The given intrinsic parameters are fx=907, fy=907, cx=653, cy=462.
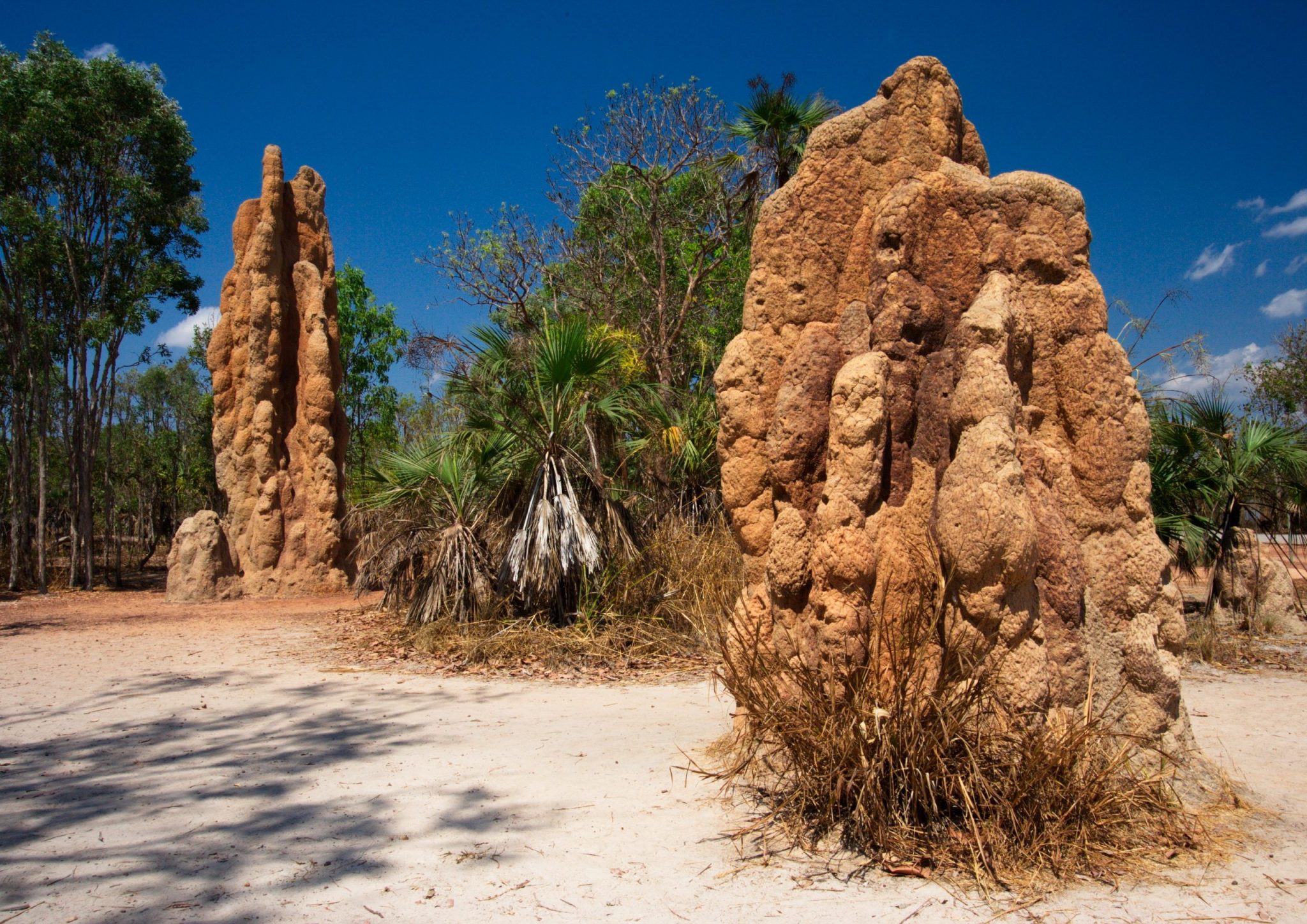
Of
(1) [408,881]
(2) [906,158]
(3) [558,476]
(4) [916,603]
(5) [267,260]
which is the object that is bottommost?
(1) [408,881]

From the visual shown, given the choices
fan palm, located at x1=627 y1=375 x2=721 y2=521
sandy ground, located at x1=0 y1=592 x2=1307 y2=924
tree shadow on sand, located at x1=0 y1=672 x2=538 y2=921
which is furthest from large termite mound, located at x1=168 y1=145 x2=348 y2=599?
tree shadow on sand, located at x1=0 y1=672 x2=538 y2=921

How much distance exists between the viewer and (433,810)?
4.46m

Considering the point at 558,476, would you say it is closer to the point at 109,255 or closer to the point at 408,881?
the point at 408,881

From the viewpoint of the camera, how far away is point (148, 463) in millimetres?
24547

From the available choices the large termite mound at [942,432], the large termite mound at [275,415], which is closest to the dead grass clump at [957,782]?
the large termite mound at [942,432]

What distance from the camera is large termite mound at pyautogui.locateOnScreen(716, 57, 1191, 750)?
392cm

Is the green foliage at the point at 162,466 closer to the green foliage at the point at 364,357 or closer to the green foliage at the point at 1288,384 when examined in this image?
the green foliage at the point at 364,357

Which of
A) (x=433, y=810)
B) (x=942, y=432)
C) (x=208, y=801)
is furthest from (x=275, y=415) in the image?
(x=942, y=432)

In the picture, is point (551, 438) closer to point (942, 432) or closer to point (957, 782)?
point (942, 432)

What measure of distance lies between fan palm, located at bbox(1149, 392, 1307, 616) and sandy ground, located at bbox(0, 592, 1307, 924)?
2419 millimetres

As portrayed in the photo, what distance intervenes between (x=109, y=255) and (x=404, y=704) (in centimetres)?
1413

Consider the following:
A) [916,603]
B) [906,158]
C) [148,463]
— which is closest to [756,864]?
[916,603]

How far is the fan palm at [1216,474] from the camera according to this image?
978cm

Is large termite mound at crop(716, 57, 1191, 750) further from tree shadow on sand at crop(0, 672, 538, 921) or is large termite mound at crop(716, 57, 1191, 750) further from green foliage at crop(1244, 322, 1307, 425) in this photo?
green foliage at crop(1244, 322, 1307, 425)
